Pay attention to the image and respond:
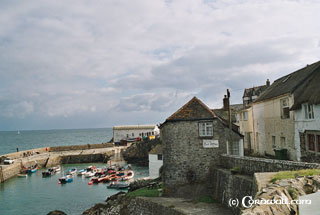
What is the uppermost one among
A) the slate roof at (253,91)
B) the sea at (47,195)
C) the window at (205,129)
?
the slate roof at (253,91)

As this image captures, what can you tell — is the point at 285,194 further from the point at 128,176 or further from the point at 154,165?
the point at 128,176

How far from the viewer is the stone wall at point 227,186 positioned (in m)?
14.5

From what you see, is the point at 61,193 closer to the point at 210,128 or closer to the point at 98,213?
the point at 98,213

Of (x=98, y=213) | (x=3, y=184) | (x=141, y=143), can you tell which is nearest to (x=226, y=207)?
(x=98, y=213)

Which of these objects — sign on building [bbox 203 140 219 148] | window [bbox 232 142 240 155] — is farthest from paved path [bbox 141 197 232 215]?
window [bbox 232 142 240 155]

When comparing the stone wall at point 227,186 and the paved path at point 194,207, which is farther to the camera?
the paved path at point 194,207

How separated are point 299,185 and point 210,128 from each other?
44.3 ft

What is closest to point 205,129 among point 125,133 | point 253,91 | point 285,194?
point 285,194

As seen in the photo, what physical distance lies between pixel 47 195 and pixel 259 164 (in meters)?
35.3

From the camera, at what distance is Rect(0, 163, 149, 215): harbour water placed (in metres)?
33.5

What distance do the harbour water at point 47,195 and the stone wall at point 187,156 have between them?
52.4ft

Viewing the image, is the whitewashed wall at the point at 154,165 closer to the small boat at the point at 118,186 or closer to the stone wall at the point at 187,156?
the small boat at the point at 118,186

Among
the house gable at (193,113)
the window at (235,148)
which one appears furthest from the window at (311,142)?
the house gable at (193,113)

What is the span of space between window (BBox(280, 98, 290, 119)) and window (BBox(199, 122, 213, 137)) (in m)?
8.50
